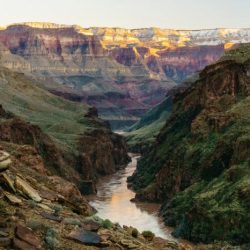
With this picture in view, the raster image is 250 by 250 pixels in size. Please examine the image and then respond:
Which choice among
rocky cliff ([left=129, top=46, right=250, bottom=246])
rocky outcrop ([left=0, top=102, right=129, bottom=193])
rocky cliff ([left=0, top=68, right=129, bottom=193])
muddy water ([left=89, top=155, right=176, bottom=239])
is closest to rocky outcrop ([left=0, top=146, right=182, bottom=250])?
rocky cliff ([left=129, top=46, right=250, bottom=246])

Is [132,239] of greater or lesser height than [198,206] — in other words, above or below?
above


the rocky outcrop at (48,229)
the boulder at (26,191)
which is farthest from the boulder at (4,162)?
the boulder at (26,191)

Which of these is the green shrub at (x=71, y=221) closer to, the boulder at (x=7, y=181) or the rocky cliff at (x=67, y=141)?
the boulder at (x=7, y=181)

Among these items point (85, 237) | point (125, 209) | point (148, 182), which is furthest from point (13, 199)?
point (148, 182)

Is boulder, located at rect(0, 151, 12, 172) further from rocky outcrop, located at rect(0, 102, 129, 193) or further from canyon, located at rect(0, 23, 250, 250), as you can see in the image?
rocky outcrop, located at rect(0, 102, 129, 193)

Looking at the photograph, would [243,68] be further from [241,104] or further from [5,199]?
[5,199]

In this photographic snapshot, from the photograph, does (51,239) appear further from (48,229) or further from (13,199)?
(13,199)

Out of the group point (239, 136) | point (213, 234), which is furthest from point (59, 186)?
point (239, 136)
